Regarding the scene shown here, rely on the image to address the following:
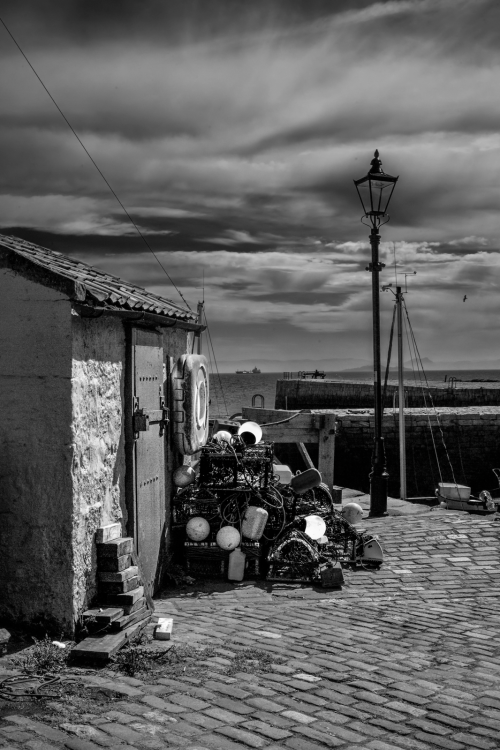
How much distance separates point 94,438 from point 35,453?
0.55m

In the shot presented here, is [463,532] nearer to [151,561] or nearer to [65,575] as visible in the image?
[151,561]

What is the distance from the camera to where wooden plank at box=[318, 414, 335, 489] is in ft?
44.7

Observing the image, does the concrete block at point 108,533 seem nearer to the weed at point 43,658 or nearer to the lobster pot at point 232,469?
the weed at point 43,658

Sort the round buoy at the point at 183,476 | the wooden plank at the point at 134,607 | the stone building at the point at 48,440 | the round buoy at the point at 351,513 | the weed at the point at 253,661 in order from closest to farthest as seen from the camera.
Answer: the weed at the point at 253,661 → the stone building at the point at 48,440 → the wooden plank at the point at 134,607 → the round buoy at the point at 183,476 → the round buoy at the point at 351,513

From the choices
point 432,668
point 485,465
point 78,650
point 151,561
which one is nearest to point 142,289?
point 151,561

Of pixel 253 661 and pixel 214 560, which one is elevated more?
pixel 214 560

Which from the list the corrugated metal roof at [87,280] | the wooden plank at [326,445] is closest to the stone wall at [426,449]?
the wooden plank at [326,445]

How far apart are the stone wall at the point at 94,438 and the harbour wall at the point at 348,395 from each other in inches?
1524

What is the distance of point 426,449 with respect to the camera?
94.8 feet

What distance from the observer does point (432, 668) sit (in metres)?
5.56

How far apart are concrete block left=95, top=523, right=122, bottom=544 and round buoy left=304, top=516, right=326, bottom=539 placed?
3.23 metres

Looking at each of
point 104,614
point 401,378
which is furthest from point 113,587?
point 401,378

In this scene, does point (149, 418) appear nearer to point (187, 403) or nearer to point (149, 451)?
point (149, 451)

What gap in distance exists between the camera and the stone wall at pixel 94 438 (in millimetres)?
5875
